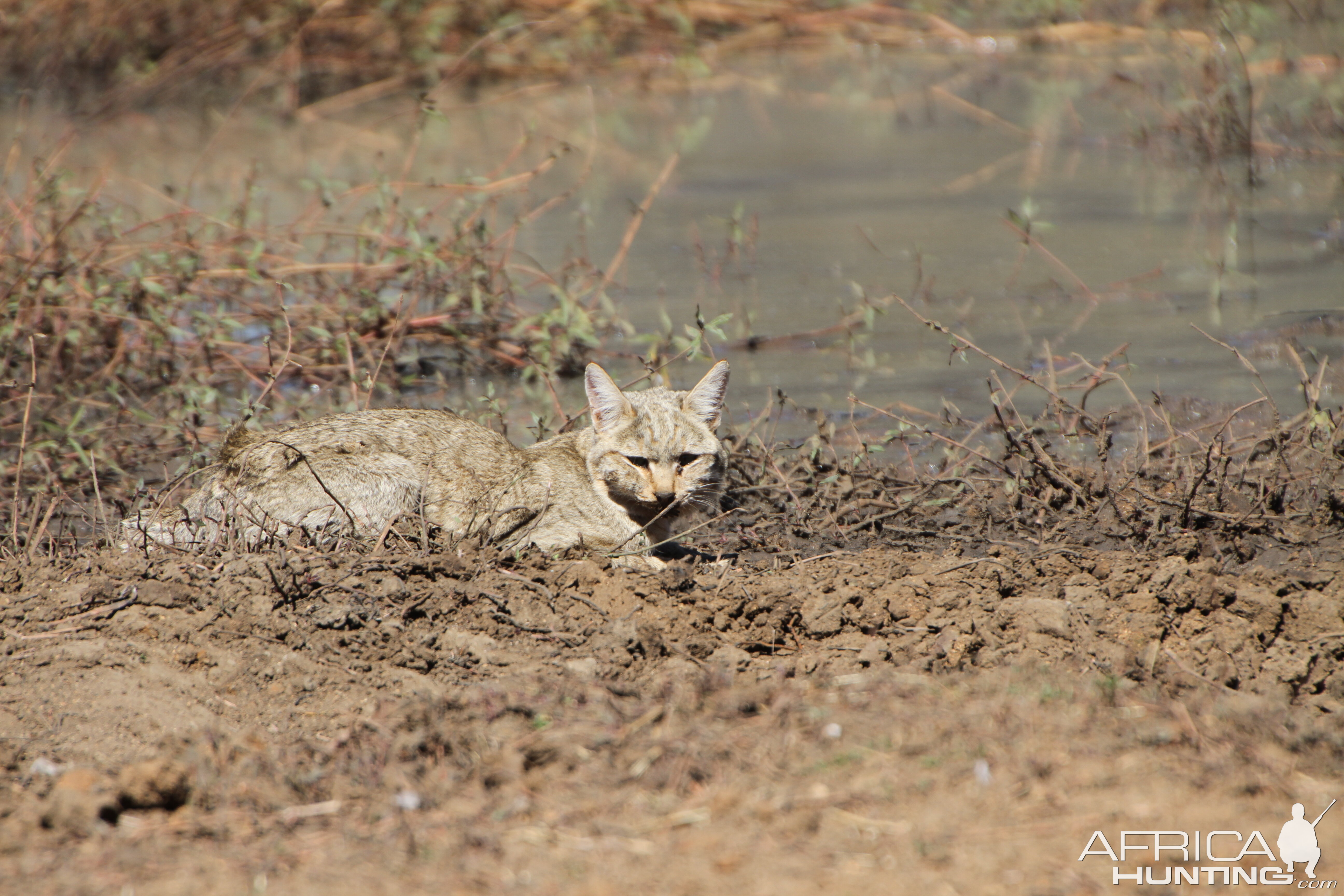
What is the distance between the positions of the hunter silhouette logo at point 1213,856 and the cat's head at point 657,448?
238cm

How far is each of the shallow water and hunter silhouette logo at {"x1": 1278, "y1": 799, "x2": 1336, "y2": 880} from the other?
340 cm

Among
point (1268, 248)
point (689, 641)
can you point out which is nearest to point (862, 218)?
point (1268, 248)

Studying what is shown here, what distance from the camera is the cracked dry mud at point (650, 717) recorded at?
275 cm

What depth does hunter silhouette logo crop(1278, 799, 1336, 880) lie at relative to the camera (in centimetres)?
271

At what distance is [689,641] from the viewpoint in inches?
160

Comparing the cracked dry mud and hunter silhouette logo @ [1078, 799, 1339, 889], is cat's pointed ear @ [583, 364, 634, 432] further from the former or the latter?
hunter silhouette logo @ [1078, 799, 1339, 889]

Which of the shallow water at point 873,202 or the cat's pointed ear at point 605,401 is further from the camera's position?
the shallow water at point 873,202

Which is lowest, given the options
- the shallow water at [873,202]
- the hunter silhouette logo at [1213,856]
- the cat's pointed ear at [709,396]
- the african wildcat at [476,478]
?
the shallow water at [873,202]

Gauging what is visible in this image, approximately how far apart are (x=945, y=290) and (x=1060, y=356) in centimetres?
213

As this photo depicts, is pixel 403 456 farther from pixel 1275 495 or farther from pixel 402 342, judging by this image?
pixel 1275 495

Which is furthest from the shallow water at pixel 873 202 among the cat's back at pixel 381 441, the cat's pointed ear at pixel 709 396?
the cat's back at pixel 381 441

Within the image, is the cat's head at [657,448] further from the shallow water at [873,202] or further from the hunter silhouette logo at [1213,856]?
the hunter silhouette logo at [1213,856]

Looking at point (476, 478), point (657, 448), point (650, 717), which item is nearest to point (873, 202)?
point (657, 448)

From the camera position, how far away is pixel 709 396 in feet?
16.8
